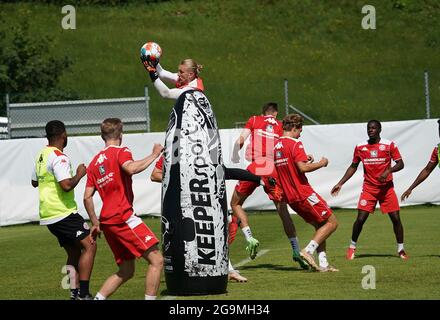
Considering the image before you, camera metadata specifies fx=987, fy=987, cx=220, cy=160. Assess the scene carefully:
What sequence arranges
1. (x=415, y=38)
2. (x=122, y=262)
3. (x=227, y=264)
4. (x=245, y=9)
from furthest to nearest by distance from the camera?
1. (x=245, y=9)
2. (x=415, y=38)
3. (x=227, y=264)
4. (x=122, y=262)

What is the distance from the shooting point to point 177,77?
36.7 feet

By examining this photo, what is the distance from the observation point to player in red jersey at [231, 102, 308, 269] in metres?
13.9

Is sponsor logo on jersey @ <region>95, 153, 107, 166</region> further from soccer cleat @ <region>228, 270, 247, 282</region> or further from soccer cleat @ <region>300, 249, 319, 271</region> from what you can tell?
soccer cleat @ <region>300, 249, 319, 271</region>

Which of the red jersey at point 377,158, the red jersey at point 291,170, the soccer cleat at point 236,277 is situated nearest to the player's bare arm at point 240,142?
the red jersey at point 291,170

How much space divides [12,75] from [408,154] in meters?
20.2

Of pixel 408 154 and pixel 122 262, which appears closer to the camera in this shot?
pixel 122 262

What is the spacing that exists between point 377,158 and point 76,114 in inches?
568

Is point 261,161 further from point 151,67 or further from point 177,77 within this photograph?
point 151,67

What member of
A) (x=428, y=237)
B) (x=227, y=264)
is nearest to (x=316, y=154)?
(x=428, y=237)

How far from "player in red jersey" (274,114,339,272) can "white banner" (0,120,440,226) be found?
1059 centimetres

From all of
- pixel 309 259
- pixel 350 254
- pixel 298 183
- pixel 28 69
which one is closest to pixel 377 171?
pixel 350 254

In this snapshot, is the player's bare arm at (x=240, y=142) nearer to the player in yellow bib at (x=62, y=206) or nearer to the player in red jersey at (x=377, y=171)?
the player in red jersey at (x=377, y=171)
